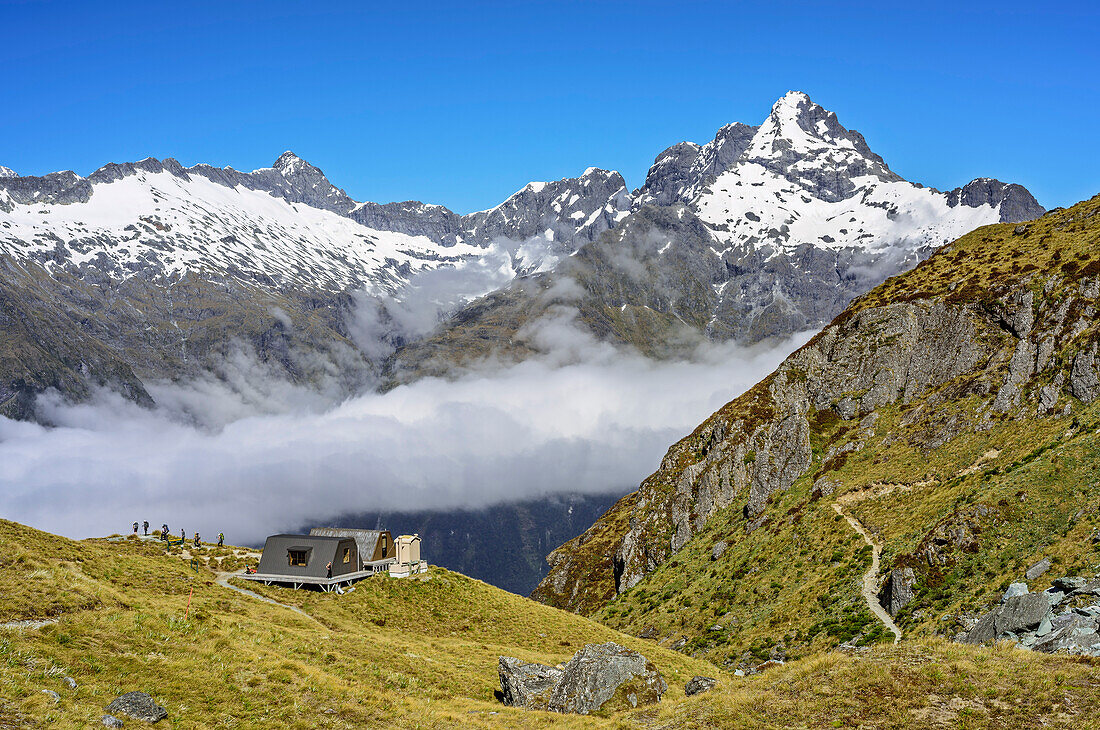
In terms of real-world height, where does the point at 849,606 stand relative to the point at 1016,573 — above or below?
below

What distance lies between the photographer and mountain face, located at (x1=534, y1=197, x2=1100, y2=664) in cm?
5681

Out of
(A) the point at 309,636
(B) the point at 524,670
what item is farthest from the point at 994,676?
(A) the point at 309,636

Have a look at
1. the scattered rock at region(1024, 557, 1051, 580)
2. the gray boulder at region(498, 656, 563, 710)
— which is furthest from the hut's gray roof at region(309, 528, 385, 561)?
the scattered rock at region(1024, 557, 1051, 580)

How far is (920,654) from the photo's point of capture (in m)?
26.8

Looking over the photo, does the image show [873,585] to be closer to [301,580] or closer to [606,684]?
[606,684]

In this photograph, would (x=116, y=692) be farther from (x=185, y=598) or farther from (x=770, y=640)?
(x=770, y=640)

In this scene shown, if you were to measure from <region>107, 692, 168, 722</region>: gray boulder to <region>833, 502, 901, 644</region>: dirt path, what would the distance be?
164 feet

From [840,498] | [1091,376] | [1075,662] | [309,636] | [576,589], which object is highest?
[1091,376]

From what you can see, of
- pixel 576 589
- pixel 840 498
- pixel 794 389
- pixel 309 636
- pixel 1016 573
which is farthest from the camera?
pixel 576 589

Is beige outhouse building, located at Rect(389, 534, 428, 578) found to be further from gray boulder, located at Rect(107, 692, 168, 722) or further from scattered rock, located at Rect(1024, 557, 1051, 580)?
scattered rock, located at Rect(1024, 557, 1051, 580)

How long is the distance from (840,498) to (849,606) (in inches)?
1004

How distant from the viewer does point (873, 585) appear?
6375 cm

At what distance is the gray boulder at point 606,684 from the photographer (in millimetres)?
32219

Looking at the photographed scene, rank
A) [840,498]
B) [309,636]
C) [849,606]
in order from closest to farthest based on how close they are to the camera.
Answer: [309,636], [849,606], [840,498]
